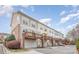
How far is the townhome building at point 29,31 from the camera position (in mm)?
1989

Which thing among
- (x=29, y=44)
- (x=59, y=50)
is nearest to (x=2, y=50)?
(x=29, y=44)

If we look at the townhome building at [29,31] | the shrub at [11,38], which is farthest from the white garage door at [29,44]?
the shrub at [11,38]

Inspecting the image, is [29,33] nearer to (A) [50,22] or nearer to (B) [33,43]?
(B) [33,43]

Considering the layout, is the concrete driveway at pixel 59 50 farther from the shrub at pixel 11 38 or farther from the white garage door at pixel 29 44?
the shrub at pixel 11 38

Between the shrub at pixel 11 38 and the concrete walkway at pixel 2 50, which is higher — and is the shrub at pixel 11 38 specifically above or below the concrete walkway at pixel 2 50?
above

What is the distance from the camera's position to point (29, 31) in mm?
2006

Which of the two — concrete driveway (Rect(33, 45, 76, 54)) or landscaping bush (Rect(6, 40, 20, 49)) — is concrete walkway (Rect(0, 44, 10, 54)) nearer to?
landscaping bush (Rect(6, 40, 20, 49))

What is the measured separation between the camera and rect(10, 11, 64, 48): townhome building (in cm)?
199

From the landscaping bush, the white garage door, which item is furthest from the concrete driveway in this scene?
the landscaping bush

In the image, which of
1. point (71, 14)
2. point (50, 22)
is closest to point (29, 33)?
point (50, 22)

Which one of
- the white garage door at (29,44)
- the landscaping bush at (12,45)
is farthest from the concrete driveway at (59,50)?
the landscaping bush at (12,45)

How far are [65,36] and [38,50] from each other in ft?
1.24

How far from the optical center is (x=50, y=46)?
2055 millimetres

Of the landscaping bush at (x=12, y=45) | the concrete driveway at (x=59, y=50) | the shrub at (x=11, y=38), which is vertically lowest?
the concrete driveway at (x=59, y=50)
